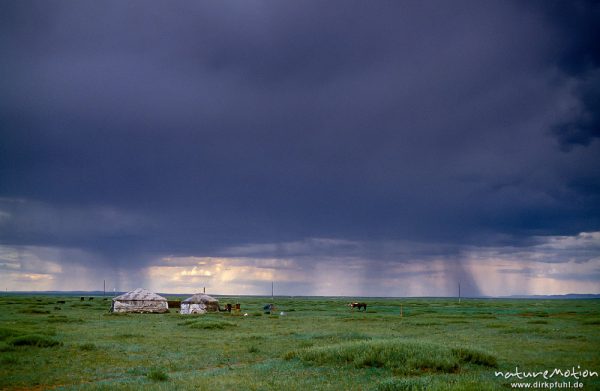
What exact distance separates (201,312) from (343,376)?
54801 mm

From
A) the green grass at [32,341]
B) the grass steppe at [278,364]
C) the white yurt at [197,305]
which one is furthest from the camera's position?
the white yurt at [197,305]

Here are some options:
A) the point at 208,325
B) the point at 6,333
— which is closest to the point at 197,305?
the point at 208,325

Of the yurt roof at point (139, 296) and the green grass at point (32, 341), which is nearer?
the green grass at point (32, 341)

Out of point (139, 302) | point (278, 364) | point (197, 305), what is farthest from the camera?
point (139, 302)

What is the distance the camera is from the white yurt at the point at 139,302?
227 feet

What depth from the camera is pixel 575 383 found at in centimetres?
1441

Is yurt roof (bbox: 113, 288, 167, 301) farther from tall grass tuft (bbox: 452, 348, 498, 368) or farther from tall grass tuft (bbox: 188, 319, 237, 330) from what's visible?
tall grass tuft (bbox: 452, 348, 498, 368)

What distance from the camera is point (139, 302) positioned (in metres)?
70.8

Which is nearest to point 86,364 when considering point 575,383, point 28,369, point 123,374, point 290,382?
point 28,369

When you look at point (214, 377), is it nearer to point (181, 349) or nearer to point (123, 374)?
point (123, 374)

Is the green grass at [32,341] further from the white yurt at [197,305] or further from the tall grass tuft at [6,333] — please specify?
the white yurt at [197,305]

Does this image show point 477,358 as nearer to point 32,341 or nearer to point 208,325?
point 32,341

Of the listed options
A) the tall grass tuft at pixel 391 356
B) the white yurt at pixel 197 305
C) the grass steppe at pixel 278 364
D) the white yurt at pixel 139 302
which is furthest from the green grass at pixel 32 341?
the white yurt at pixel 139 302

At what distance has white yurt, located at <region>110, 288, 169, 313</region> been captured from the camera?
69312mm
